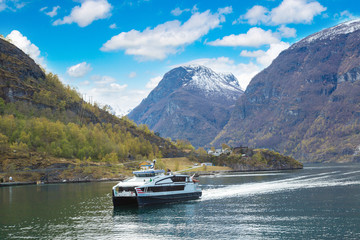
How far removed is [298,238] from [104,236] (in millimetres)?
34081

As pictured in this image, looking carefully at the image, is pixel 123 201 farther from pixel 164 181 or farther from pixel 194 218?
pixel 194 218

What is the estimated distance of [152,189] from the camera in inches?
4043

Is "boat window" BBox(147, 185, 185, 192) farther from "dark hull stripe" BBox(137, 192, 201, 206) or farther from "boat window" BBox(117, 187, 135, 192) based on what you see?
"boat window" BBox(117, 187, 135, 192)

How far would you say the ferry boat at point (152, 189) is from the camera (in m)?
99.4

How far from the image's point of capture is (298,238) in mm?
61344

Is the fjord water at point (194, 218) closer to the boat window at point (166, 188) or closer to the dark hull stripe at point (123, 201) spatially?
the dark hull stripe at point (123, 201)

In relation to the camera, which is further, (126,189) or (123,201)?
(126,189)

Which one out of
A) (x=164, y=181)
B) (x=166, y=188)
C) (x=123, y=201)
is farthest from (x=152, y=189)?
(x=123, y=201)

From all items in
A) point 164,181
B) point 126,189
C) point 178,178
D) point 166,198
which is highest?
point 178,178

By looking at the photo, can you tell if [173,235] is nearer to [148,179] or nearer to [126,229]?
[126,229]

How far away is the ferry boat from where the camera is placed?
326 feet

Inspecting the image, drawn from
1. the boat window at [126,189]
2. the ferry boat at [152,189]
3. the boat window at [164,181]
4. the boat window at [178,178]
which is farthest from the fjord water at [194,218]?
the boat window at [178,178]

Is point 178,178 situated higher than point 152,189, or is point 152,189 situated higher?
point 178,178

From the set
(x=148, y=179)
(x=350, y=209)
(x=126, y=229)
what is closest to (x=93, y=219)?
(x=126, y=229)
